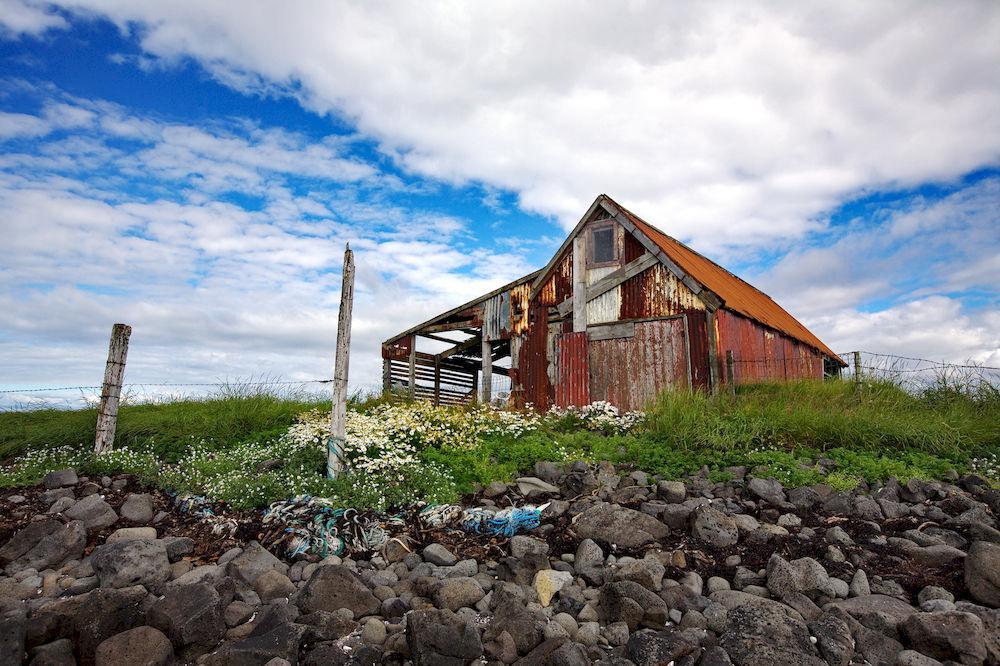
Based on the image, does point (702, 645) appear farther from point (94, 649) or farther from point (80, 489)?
point (80, 489)

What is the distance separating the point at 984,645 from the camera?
4348 mm

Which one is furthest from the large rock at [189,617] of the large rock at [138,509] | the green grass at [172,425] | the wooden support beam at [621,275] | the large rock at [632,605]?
the wooden support beam at [621,275]

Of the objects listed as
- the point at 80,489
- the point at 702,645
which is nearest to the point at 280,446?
the point at 80,489

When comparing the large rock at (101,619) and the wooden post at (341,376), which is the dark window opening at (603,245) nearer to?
the wooden post at (341,376)

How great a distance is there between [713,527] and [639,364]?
27.0ft

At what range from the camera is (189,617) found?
479 centimetres

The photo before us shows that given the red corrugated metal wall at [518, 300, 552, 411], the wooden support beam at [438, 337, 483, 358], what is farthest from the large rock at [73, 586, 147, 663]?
the wooden support beam at [438, 337, 483, 358]

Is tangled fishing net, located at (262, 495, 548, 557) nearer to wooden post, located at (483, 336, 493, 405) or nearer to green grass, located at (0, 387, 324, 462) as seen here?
A: green grass, located at (0, 387, 324, 462)

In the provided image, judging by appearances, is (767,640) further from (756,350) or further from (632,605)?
(756,350)

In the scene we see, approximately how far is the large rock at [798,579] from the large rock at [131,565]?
561 centimetres

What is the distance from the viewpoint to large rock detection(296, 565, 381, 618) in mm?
5219

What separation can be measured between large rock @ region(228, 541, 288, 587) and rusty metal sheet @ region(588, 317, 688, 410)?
9.34 meters

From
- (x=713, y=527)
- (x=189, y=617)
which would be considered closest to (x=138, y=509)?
(x=189, y=617)

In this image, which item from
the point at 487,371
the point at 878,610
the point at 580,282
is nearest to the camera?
the point at 878,610
